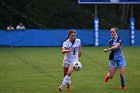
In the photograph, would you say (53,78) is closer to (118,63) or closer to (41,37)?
(118,63)

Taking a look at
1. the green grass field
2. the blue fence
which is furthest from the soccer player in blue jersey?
the blue fence

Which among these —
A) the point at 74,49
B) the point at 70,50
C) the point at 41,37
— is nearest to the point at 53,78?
the point at 74,49

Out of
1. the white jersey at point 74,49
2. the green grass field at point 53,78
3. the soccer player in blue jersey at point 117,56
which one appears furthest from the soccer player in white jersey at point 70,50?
the soccer player in blue jersey at point 117,56

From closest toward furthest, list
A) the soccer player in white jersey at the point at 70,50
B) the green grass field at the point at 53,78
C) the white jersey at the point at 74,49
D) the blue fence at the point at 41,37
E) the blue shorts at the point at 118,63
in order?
the soccer player in white jersey at the point at 70,50, the white jersey at the point at 74,49, the green grass field at the point at 53,78, the blue shorts at the point at 118,63, the blue fence at the point at 41,37

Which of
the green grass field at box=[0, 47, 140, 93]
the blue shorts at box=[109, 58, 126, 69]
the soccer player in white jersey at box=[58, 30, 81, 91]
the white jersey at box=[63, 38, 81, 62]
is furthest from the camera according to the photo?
the blue shorts at box=[109, 58, 126, 69]

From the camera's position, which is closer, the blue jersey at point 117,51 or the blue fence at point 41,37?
the blue jersey at point 117,51

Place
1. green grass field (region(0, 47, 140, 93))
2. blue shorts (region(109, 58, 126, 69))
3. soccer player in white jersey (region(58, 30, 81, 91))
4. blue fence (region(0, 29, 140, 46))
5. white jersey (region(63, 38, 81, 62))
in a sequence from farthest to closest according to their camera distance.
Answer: blue fence (region(0, 29, 140, 46)), blue shorts (region(109, 58, 126, 69)), green grass field (region(0, 47, 140, 93)), white jersey (region(63, 38, 81, 62)), soccer player in white jersey (region(58, 30, 81, 91))

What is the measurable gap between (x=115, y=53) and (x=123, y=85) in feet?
3.53

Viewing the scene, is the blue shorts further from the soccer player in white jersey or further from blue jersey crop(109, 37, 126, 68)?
the soccer player in white jersey

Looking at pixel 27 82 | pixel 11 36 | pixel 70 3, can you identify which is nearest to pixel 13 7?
pixel 70 3

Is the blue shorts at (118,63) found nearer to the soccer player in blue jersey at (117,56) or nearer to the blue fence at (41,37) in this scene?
the soccer player in blue jersey at (117,56)

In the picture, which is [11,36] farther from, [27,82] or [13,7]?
[27,82]

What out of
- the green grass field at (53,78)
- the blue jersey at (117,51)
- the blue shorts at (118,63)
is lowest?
the green grass field at (53,78)

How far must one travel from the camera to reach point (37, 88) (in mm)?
16750
